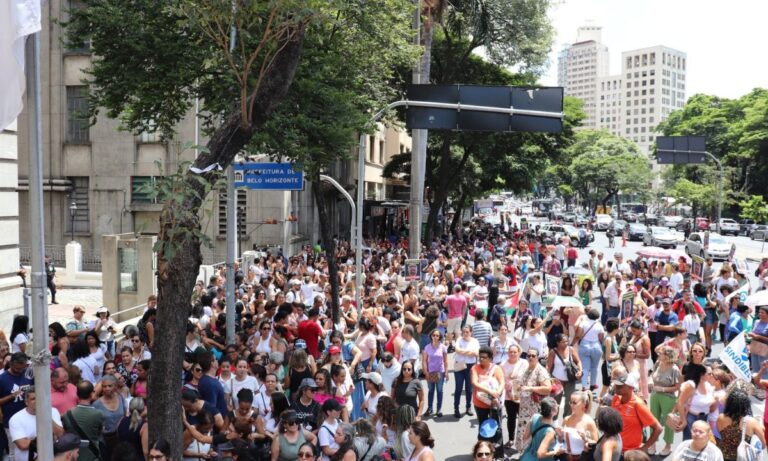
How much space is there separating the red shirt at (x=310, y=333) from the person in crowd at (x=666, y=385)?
5162 millimetres

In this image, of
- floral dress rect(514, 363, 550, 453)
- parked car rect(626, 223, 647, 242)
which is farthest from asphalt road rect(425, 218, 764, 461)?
parked car rect(626, 223, 647, 242)

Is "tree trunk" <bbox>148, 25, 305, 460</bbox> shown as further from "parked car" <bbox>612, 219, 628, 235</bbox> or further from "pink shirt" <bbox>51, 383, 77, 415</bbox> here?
"parked car" <bbox>612, 219, 628, 235</bbox>

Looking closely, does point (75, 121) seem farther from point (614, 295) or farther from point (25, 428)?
point (25, 428)

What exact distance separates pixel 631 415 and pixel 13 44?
6.93 metres

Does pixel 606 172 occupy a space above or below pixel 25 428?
above

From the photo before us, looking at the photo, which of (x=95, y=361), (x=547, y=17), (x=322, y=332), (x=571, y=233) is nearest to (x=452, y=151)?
(x=547, y=17)

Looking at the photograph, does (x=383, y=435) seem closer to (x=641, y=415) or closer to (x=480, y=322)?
(x=641, y=415)

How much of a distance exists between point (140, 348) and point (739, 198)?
70.8 meters

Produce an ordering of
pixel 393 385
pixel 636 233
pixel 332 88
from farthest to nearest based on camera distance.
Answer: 1. pixel 636 233
2. pixel 332 88
3. pixel 393 385

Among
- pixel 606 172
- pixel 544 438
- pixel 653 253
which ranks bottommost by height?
pixel 544 438

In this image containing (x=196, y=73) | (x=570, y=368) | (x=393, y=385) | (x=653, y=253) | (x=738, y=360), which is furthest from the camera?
(x=653, y=253)

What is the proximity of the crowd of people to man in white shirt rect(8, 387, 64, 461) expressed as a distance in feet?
0.06

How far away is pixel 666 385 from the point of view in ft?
32.7

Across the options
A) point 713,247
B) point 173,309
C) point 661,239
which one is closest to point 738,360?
point 173,309
